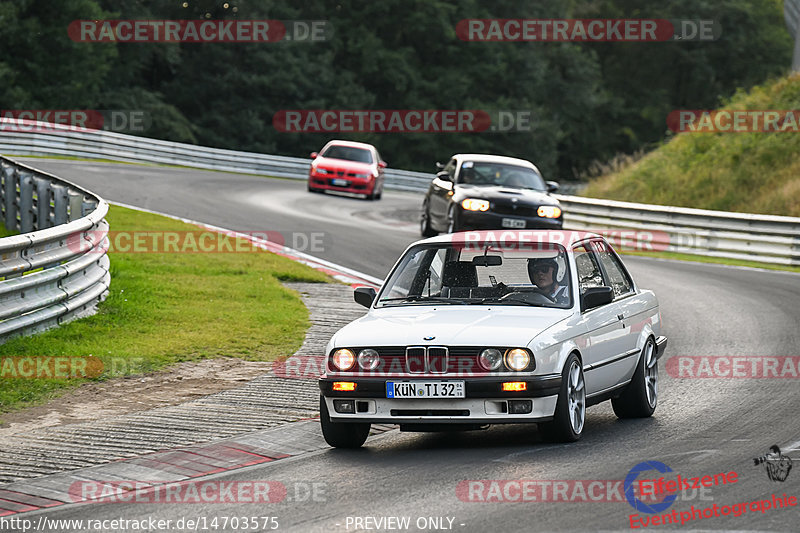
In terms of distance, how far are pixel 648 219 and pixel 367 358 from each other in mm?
19931

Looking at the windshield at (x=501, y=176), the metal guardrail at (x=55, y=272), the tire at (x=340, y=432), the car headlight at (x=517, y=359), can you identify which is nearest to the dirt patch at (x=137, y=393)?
the metal guardrail at (x=55, y=272)

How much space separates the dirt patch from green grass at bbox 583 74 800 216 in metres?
21.0

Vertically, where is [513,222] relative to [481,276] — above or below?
below

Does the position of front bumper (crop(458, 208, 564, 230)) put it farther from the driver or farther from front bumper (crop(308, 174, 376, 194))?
front bumper (crop(308, 174, 376, 194))

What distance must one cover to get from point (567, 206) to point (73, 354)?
19.9 metres

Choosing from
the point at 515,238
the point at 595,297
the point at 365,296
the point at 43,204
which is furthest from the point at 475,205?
the point at 595,297

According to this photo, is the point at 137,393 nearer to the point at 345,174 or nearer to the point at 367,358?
the point at 367,358

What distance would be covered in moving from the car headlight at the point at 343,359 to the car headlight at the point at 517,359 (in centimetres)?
105

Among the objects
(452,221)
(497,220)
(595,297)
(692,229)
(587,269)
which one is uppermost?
(587,269)

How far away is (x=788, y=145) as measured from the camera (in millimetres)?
33094

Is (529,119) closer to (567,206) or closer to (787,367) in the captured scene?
(567,206)

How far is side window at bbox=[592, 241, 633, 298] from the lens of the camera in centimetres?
1023

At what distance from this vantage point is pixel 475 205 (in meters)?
21.5

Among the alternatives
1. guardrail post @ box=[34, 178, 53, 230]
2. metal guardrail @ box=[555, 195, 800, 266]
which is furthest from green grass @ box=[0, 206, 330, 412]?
metal guardrail @ box=[555, 195, 800, 266]
